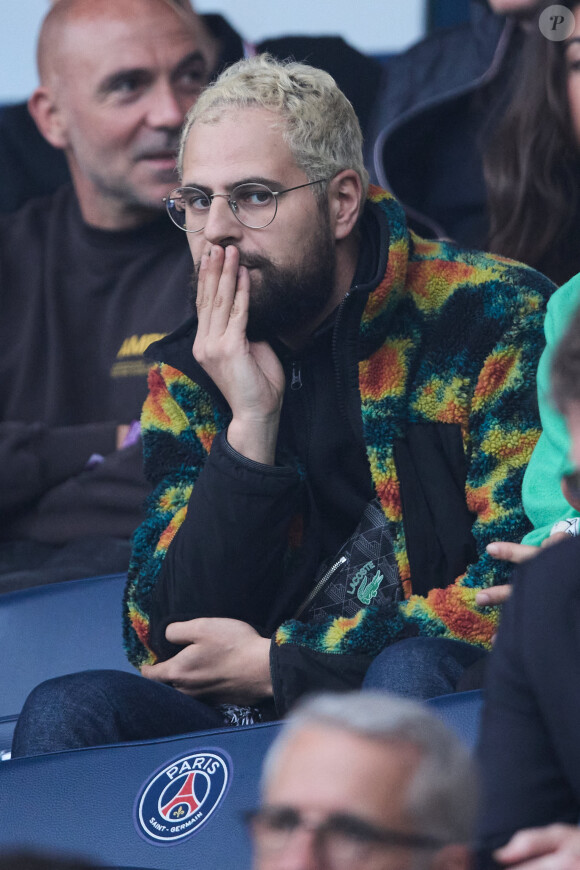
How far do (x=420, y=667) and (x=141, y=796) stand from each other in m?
0.38

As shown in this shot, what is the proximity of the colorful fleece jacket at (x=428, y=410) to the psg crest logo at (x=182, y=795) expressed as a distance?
19cm

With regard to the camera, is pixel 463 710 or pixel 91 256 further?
pixel 91 256

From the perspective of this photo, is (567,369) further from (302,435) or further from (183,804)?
(302,435)

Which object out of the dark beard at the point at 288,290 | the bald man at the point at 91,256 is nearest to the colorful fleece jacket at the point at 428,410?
the dark beard at the point at 288,290

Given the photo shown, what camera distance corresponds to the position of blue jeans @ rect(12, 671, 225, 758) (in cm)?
161

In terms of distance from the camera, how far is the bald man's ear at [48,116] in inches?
123

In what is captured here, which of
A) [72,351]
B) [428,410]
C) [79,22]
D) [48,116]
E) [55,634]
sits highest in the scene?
[79,22]

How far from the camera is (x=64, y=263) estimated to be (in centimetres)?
306

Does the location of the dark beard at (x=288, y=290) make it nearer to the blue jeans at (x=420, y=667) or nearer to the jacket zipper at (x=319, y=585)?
the jacket zipper at (x=319, y=585)

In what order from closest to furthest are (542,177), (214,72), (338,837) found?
(338,837)
(542,177)
(214,72)

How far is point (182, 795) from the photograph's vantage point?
149 cm

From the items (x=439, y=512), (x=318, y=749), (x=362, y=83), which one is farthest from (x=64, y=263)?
(x=318, y=749)

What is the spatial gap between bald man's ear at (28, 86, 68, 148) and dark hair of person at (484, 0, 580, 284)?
51.8 inches

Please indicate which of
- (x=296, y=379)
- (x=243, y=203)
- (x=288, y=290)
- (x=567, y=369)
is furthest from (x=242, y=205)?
(x=567, y=369)
